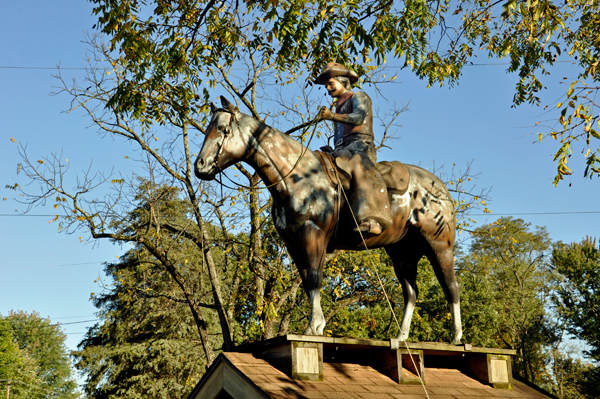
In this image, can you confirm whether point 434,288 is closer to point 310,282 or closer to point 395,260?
point 395,260

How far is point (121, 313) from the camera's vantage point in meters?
30.5

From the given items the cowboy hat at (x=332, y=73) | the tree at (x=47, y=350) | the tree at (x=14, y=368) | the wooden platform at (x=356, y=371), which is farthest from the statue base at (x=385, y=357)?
the tree at (x=47, y=350)

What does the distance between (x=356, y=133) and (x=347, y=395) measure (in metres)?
2.96

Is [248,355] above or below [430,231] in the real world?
below

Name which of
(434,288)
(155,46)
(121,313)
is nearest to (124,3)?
(155,46)

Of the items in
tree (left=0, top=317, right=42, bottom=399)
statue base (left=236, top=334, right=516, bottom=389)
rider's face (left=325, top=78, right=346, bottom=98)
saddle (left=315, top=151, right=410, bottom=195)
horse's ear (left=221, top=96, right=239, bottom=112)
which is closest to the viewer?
statue base (left=236, top=334, right=516, bottom=389)

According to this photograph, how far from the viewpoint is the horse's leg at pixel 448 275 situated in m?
6.99

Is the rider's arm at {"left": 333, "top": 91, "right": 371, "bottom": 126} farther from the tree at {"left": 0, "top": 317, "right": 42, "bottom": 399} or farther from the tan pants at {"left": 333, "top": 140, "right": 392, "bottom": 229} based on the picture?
the tree at {"left": 0, "top": 317, "right": 42, "bottom": 399}

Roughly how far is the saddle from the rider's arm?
17.9 inches

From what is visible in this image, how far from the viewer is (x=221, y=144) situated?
5801 mm

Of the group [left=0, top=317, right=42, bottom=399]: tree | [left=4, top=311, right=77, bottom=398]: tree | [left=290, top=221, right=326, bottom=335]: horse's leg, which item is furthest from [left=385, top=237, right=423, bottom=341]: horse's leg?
[left=4, top=311, right=77, bottom=398]: tree

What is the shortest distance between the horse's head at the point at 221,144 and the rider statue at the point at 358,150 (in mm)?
935

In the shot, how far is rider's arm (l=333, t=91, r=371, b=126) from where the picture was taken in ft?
20.7

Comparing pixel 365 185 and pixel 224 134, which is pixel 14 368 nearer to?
pixel 224 134
